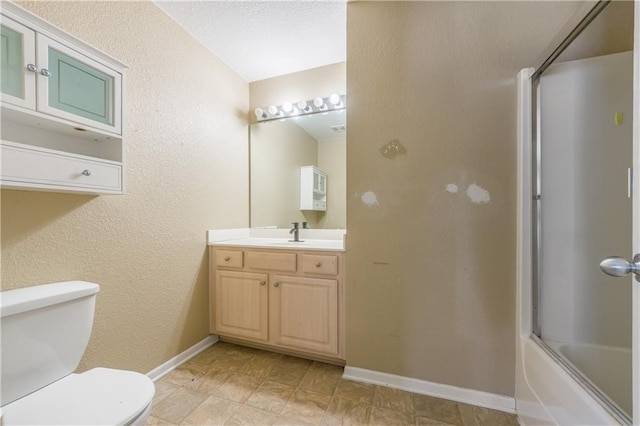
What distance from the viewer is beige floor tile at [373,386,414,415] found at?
4.43 feet

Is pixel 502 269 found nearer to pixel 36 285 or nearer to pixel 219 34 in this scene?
pixel 36 285

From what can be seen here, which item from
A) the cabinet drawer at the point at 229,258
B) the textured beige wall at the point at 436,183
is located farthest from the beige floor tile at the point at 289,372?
the cabinet drawer at the point at 229,258

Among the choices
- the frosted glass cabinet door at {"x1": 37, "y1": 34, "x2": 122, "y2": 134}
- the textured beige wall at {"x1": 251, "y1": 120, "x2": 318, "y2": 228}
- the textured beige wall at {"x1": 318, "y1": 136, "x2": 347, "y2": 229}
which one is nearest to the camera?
the frosted glass cabinet door at {"x1": 37, "y1": 34, "x2": 122, "y2": 134}

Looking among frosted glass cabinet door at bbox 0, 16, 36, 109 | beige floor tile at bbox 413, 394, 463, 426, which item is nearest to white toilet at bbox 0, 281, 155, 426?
frosted glass cabinet door at bbox 0, 16, 36, 109

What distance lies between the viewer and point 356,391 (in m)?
1.48

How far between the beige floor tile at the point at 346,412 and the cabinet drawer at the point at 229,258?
106 centimetres

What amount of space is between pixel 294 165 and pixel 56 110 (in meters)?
1.48

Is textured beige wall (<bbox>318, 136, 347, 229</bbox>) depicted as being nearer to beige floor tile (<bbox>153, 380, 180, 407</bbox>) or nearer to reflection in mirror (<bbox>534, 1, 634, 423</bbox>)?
reflection in mirror (<bbox>534, 1, 634, 423</bbox>)

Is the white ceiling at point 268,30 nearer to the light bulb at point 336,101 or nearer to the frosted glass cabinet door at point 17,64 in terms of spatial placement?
the light bulb at point 336,101

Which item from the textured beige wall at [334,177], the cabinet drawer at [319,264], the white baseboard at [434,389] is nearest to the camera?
the white baseboard at [434,389]

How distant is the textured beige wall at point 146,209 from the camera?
1132 millimetres

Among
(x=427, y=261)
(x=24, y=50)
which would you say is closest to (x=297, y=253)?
(x=427, y=261)

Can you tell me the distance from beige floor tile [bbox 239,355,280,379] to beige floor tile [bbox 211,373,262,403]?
0.14ft

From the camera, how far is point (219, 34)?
5.96ft
